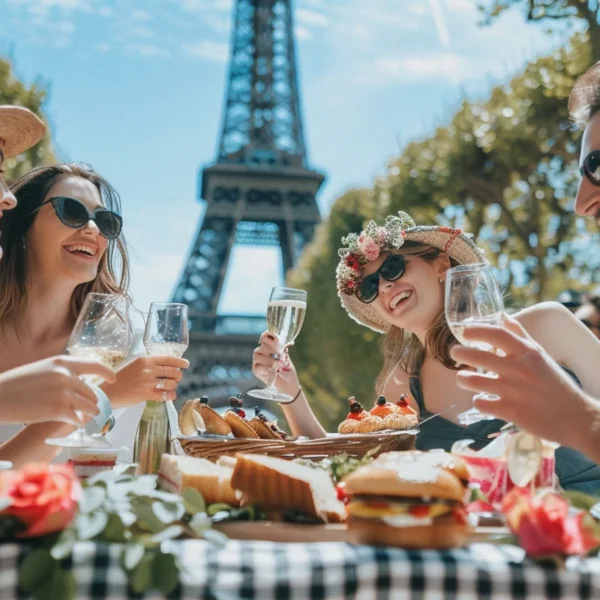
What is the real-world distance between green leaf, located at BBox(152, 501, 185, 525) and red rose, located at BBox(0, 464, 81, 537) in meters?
0.14

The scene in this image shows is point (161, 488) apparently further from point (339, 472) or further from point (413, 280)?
point (413, 280)

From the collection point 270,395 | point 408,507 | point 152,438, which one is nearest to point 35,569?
point 408,507

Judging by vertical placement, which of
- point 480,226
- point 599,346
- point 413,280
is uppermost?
point 480,226

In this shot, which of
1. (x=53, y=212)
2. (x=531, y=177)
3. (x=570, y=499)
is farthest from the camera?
(x=531, y=177)

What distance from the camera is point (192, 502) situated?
1.53 meters

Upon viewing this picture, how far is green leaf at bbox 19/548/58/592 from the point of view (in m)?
1.29

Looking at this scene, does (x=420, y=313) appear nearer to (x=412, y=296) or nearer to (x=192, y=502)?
(x=412, y=296)

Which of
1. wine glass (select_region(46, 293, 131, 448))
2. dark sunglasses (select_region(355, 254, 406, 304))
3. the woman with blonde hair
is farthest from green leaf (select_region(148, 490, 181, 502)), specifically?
dark sunglasses (select_region(355, 254, 406, 304))

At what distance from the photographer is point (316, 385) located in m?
22.9

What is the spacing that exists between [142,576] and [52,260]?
2336mm

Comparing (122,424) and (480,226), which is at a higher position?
(480,226)

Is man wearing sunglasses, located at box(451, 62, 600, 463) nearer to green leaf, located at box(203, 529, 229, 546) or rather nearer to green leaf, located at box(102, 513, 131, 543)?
green leaf, located at box(203, 529, 229, 546)

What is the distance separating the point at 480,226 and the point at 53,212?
14.6 metres

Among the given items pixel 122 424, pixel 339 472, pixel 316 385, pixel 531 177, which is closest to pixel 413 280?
Answer: pixel 122 424
